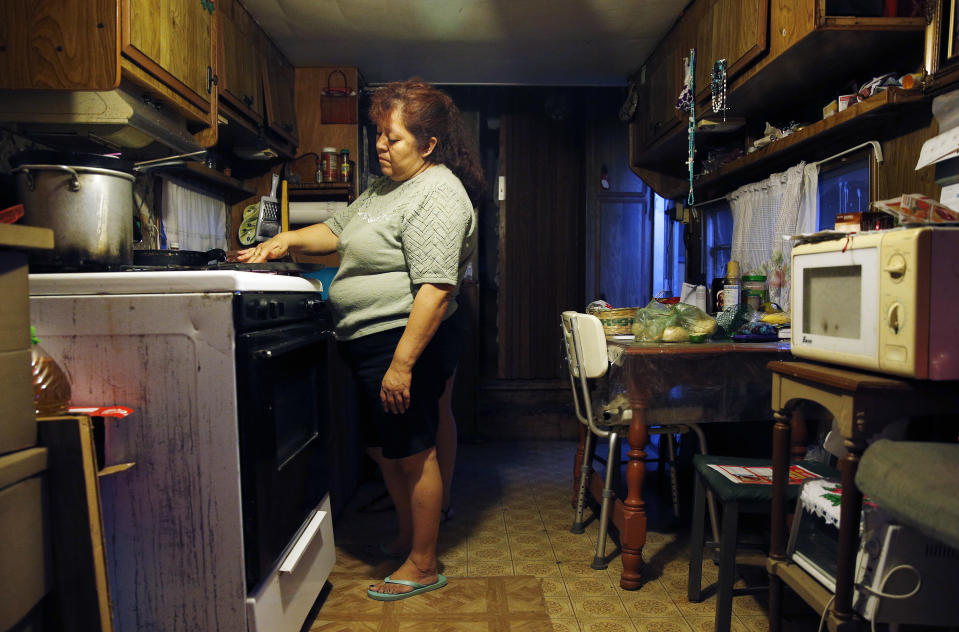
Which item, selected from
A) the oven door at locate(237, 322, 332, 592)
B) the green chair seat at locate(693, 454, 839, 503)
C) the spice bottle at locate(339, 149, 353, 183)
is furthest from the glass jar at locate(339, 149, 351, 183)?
the green chair seat at locate(693, 454, 839, 503)

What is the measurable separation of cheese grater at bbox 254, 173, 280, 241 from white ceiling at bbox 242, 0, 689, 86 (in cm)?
90

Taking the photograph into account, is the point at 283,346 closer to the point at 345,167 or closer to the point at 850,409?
the point at 850,409

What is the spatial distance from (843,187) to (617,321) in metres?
1.01

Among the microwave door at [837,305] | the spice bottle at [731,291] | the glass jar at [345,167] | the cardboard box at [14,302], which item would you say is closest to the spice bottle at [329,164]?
the glass jar at [345,167]

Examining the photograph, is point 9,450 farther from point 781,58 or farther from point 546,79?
point 546,79

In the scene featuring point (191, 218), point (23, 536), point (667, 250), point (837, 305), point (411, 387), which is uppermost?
point (191, 218)

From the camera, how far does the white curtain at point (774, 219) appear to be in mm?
2479

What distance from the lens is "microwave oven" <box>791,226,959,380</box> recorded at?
39.3 inches

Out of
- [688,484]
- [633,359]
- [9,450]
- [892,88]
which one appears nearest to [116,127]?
[9,450]

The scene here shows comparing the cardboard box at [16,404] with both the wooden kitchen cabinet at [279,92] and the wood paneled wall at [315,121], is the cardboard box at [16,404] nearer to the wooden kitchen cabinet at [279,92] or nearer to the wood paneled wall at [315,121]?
the wooden kitchen cabinet at [279,92]

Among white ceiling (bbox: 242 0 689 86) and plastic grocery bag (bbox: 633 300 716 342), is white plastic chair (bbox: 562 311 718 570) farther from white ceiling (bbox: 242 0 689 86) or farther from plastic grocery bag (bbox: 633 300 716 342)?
white ceiling (bbox: 242 0 689 86)

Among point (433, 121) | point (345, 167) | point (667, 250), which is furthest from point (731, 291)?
point (345, 167)

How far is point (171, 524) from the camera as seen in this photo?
4.30ft

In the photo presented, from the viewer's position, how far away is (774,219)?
8.86ft
